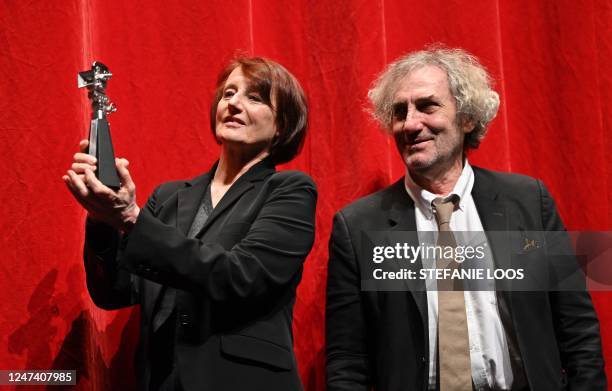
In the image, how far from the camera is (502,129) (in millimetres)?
2027

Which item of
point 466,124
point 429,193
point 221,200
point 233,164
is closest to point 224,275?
point 221,200

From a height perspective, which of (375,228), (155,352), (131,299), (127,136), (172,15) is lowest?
(155,352)

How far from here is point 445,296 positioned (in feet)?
5.37

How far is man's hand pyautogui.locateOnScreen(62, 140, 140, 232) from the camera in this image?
1.24m

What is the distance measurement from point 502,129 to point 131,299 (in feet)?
3.30

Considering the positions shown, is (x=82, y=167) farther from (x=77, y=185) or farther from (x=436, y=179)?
(x=436, y=179)

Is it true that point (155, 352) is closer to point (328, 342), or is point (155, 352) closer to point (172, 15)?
point (328, 342)

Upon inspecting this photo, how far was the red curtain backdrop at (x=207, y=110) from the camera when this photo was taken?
1651 mm

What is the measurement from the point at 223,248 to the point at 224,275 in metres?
0.08

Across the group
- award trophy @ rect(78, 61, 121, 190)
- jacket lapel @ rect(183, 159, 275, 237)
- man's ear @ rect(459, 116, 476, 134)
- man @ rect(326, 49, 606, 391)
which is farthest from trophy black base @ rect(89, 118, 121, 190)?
man's ear @ rect(459, 116, 476, 134)

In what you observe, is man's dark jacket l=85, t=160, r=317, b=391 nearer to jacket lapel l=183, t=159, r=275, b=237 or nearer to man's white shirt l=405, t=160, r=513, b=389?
jacket lapel l=183, t=159, r=275, b=237

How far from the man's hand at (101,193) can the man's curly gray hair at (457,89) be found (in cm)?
73

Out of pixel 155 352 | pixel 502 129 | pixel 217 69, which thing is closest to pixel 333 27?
pixel 217 69

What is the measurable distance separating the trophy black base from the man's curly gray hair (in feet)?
2.39
